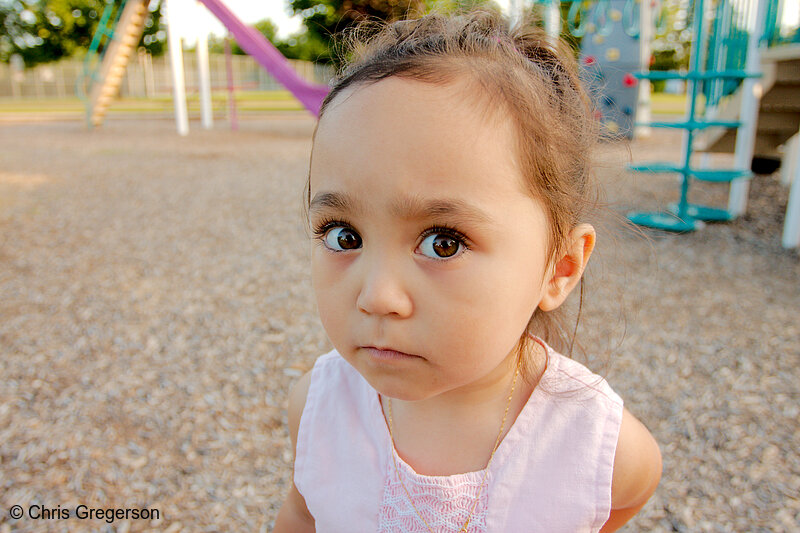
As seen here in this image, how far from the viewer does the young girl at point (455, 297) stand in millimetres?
884

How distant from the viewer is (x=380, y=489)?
1146mm

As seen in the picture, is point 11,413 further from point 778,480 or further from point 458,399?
point 778,480

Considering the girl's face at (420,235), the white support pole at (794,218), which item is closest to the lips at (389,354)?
the girl's face at (420,235)

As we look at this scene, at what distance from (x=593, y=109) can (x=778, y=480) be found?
1577mm

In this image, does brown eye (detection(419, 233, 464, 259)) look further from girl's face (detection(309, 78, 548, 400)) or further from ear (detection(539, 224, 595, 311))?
ear (detection(539, 224, 595, 311))

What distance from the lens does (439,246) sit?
890 millimetres

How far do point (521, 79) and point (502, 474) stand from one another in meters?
0.69

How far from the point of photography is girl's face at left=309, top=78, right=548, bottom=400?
88 cm

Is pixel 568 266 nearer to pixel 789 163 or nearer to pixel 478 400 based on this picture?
pixel 478 400

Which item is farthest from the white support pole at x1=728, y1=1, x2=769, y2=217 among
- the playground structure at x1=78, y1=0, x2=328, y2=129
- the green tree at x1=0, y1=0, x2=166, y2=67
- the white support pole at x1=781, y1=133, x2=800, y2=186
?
the green tree at x1=0, y1=0, x2=166, y2=67

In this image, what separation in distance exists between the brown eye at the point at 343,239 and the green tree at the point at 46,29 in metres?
40.1

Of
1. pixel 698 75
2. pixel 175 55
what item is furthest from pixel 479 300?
pixel 175 55

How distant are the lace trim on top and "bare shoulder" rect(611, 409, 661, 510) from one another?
25 centimetres

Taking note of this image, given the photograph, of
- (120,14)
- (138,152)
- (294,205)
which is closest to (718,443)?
(294,205)
